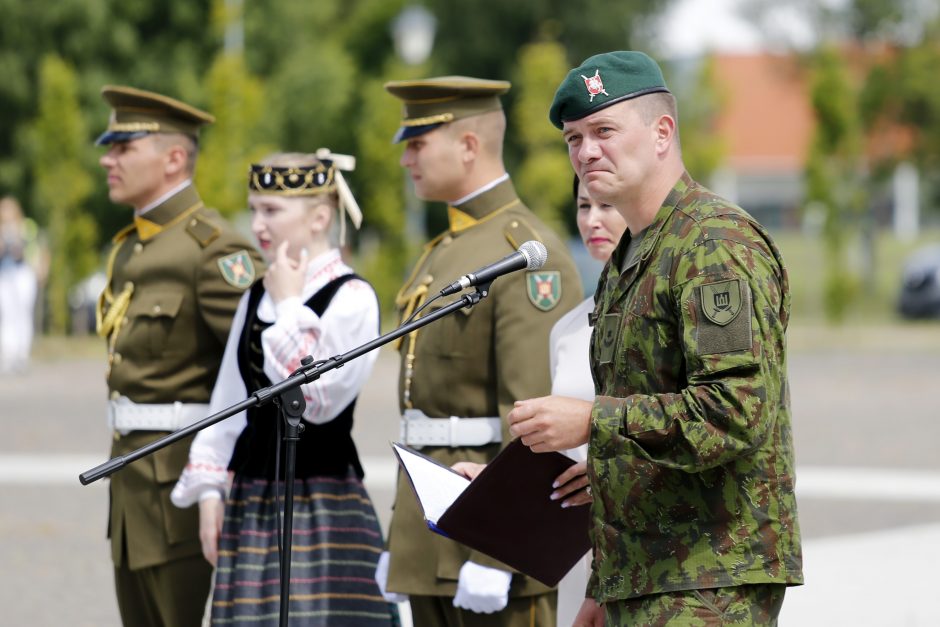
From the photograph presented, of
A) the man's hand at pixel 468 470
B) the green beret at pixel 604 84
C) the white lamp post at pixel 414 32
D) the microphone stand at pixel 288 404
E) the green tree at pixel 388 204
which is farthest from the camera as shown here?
the green tree at pixel 388 204

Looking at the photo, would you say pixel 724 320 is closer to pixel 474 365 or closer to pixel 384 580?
pixel 474 365

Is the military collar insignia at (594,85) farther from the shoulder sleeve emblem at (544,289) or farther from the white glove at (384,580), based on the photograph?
the white glove at (384,580)

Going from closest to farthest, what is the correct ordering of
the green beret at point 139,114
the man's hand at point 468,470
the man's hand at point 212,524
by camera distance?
the man's hand at point 468,470 < the man's hand at point 212,524 < the green beret at point 139,114

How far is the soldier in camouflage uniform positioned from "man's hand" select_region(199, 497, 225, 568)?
1.63 m

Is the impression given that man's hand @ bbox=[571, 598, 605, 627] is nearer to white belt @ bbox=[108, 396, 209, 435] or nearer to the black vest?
the black vest

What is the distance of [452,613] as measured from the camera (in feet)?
13.3

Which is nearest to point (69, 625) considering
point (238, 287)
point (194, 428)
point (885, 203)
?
point (238, 287)

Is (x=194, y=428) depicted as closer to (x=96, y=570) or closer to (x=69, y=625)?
(x=69, y=625)

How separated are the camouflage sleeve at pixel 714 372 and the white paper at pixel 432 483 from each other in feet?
2.03

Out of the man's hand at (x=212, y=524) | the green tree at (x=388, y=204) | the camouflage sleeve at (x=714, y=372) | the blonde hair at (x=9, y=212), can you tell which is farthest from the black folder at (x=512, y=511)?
the green tree at (x=388, y=204)

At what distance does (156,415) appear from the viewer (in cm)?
461

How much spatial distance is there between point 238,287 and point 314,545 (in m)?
0.96

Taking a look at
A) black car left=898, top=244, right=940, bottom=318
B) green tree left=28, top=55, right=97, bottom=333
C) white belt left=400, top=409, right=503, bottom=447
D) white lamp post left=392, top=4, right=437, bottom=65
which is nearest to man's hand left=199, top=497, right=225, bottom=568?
white belt left=400, top=409, right=503, bottom=447

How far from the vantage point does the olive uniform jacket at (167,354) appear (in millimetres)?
4566
